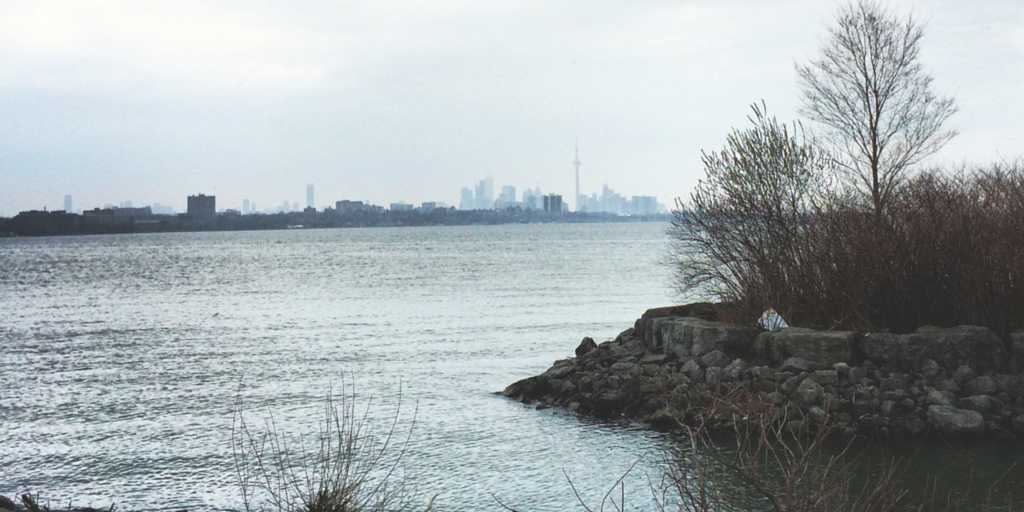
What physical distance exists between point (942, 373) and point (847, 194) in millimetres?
5975

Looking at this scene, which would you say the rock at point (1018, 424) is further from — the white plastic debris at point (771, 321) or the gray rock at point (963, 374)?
the white plastic debris at point (771, 321)

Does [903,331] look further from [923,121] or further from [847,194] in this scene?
[923,121]

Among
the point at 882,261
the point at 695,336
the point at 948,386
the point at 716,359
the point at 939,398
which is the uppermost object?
the point at 882,261

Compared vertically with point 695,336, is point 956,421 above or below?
below

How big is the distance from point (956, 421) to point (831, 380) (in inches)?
77.4

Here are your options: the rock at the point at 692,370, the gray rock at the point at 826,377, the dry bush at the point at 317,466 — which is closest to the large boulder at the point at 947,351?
the gray rock at the point at 826,377

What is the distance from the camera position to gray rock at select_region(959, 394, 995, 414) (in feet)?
47.6

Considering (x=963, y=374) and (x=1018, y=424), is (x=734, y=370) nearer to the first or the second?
(x=963, y=374)

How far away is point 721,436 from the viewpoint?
14.8m

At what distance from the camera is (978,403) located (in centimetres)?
1456

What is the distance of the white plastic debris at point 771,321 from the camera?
17453 mm

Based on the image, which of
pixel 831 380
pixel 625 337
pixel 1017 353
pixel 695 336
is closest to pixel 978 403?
pixel 1017 353

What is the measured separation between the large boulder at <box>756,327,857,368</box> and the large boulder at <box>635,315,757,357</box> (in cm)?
60

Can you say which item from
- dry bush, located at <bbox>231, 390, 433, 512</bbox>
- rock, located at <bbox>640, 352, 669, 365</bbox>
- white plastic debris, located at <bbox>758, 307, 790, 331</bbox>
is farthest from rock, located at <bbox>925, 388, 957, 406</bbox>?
dry bush, located at <bbox>231, 390, 433, 512</bbox>
